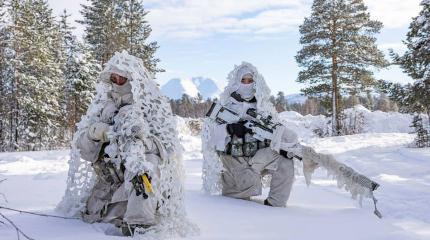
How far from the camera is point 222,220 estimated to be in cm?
452

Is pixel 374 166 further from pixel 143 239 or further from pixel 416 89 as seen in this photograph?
pixel 143 239

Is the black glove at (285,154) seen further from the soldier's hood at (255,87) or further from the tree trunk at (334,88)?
the tree trunk at (334,88)

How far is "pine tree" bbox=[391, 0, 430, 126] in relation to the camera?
13.7m

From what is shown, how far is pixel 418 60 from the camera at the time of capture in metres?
14.0

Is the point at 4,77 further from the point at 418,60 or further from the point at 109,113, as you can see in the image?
the point at 109,113

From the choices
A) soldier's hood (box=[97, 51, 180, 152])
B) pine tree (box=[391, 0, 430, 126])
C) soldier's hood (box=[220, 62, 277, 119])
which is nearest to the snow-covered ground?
soldier's hood (box=[97, 51, 180, 152])

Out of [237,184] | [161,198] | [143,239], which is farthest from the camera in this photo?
[237,184]

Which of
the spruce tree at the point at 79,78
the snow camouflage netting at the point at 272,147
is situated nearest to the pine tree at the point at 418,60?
the snow camouflage netting at the point at 272,147

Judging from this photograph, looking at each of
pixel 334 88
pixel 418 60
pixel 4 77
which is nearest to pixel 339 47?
pixel 334 88

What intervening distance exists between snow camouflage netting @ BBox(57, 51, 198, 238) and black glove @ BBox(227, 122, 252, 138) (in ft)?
5.51

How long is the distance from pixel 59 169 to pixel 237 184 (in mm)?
4988

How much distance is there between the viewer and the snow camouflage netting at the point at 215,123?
5934mm

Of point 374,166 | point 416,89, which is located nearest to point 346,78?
point 416,89

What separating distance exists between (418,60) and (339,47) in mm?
10519
